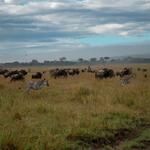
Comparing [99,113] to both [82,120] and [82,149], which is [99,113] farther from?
[82,149]

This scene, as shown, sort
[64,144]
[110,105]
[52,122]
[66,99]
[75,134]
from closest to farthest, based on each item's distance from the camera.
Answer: [64,144], [75,134], [52,122], [110,105], [66,99]

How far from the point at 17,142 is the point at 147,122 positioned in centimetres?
631

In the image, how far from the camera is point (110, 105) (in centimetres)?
1794

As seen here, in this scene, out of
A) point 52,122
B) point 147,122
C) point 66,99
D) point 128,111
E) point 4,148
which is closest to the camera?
point 4,148

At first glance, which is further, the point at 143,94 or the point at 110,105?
the point at 143,94

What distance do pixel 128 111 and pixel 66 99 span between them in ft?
14.6

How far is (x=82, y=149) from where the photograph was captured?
11.3 meters

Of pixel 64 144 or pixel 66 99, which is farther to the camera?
pixel 66 99

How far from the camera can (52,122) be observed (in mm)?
13930

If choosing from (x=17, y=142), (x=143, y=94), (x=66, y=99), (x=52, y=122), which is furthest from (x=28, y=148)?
(x=143, y=94)

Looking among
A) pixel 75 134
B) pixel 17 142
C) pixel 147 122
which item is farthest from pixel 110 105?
pixel 17 142

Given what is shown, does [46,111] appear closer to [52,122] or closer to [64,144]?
[52,122]

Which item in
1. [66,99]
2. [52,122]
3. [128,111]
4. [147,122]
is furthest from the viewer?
[66,99]

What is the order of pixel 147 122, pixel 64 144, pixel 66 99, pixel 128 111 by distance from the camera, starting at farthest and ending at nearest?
1. pixel 66 99
2. pixel 128 111
3. pixel 147 122
4. pixel 64 144
